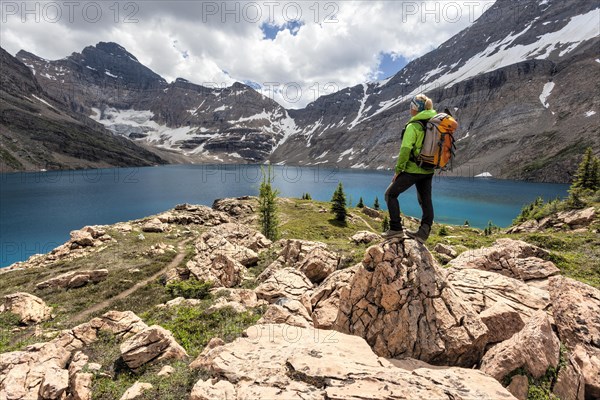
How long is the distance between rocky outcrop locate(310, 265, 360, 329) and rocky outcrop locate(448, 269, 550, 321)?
3.33m

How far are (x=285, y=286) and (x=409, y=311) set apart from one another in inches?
298

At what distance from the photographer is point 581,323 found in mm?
7062

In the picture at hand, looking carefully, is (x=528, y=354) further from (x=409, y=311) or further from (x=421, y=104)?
(x=421, y=104)

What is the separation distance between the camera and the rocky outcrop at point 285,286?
44.1ft

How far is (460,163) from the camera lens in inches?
7869

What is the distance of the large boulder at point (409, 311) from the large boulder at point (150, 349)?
19.7ft

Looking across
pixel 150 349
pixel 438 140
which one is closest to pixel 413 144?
pixel 438 140

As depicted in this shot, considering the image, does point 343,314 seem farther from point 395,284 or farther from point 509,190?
point 509,190

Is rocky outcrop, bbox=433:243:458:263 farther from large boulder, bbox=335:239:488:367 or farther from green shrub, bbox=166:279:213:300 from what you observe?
green shrub, bbox=166:279:213:300

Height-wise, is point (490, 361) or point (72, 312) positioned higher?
point (490, 361)

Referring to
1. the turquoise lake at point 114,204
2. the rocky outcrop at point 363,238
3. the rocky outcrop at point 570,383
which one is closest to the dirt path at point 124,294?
the rocky outcrop at point 363,238

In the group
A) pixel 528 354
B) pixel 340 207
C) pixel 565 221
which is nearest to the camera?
pixel 528 354

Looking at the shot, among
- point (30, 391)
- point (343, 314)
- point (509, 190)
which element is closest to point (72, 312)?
→ point (30, 391)

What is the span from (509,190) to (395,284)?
149 m
